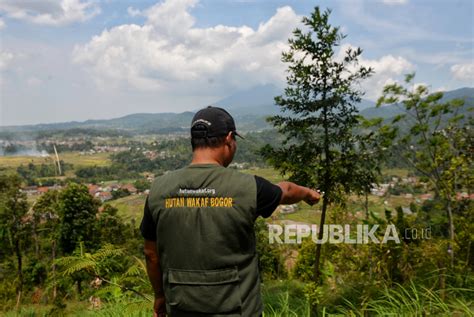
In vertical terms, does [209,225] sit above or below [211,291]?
above

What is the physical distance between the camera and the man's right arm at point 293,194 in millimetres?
2022

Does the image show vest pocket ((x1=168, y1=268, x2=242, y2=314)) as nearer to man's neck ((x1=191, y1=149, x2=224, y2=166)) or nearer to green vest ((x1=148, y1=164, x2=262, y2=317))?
green vest ((x1=148, y1=164, x2=262, y2=317))

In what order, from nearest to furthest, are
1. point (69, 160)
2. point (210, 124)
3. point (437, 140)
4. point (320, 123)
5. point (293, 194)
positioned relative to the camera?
point (210, 124) < point (293, 194) < point (320, 123) < point (437, 140) < point (69, 160)

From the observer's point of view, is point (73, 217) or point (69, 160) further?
point (69, 160)

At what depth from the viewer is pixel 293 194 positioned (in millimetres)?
2104

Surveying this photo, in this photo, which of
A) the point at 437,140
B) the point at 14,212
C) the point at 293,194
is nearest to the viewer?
the point at 293,194

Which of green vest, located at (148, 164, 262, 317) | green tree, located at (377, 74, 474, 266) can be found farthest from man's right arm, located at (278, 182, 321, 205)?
green tree, located at (377, 74, 474, 266)

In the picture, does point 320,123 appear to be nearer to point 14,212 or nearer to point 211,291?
point 211,291

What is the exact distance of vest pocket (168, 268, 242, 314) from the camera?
183 centimetres

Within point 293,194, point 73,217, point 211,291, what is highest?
point 293,194

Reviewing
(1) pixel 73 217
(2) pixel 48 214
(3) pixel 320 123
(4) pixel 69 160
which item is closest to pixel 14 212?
(1) pixel 73 217

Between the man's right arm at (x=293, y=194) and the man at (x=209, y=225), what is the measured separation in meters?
0.05

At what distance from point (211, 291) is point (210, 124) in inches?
34.9

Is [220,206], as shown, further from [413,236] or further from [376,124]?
[413,236]
